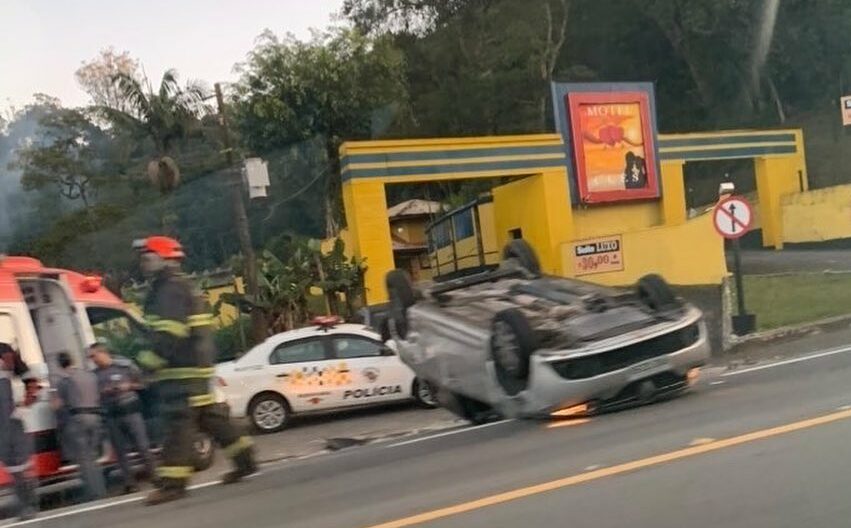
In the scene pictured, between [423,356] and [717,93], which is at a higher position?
[717,93]

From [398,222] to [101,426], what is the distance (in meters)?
37.9

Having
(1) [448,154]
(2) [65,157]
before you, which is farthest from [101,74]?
(1) [448,154]

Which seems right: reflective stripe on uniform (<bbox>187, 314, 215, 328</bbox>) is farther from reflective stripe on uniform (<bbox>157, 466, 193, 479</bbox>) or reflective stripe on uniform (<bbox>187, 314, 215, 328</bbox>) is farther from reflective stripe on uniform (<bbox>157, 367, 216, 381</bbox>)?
reflective stripe on uniform (<bbox>157, 466, 193, 479</bbox>)

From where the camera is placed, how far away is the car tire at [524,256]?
1107 cm

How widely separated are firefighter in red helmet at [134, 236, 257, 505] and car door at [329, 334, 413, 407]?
21.6 ft

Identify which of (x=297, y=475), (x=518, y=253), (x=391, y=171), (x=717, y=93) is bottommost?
(x=297, y=475)

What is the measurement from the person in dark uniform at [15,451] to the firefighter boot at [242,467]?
191cm

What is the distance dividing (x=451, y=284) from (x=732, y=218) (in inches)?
249

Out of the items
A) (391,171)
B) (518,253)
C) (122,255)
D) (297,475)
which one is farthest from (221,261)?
(297,475)

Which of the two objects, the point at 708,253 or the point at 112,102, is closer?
the point at 708,253

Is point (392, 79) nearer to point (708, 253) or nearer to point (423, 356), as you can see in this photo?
point (708, 253)

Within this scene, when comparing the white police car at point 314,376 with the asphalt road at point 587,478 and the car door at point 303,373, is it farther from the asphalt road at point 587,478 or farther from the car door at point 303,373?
the asphalt road at point 587,478

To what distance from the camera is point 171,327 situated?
265 inches

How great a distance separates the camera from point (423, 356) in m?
10.0
